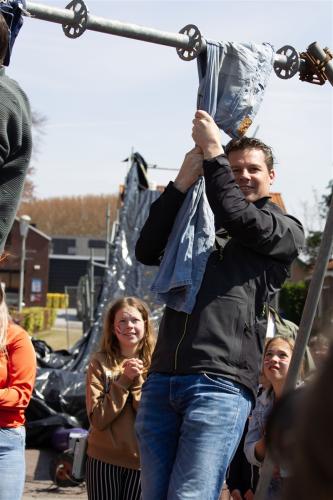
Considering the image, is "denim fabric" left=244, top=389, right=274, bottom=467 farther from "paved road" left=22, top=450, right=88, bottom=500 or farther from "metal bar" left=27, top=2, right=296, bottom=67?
"paved road" left=22, top=450, right=88, bottom=500

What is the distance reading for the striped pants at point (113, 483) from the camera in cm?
468

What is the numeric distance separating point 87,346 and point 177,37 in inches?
311

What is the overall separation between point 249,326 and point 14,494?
1.60 metres

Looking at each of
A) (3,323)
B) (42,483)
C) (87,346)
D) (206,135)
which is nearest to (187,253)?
(206,135)

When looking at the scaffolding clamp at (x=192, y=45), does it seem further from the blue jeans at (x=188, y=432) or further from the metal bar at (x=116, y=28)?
the blue jeans at (x=188, y=432)

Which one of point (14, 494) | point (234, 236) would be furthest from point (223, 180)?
point (14, 494)

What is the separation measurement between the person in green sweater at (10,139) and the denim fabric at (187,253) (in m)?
0.60

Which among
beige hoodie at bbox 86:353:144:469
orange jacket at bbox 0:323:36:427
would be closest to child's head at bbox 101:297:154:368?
beige hoodie at bbox 86:353:144:469

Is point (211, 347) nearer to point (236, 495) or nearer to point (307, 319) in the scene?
point (307, 319)

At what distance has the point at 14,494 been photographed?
413 centimetres

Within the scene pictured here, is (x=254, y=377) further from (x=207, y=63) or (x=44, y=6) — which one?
(x=44, y=6)

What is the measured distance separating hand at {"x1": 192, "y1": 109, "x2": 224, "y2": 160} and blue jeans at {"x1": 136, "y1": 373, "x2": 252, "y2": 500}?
0.78 meters

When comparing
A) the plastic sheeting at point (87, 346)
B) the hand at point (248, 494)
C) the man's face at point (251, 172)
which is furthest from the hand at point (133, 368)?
the plastic sheeting at point (87, 346)

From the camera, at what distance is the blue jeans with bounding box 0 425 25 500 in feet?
13.4
